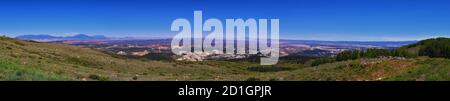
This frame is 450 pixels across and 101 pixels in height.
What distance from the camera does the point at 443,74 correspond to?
90.7 ft

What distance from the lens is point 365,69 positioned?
45000mm
